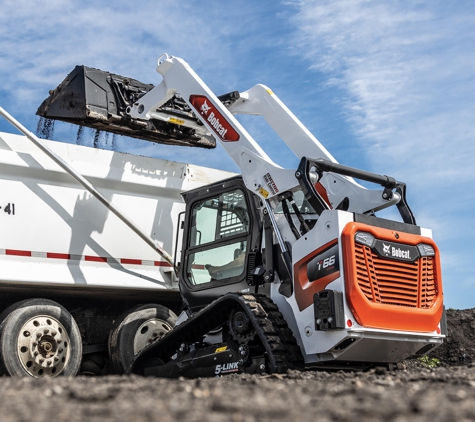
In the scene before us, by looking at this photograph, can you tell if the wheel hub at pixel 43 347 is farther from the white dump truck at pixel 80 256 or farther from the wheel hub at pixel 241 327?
the wheel hub at pixel 241 327

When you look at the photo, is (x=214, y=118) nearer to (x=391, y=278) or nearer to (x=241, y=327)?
(x=241, y=327)

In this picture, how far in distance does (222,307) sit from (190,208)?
158cm

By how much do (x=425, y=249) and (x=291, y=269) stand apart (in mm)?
1257

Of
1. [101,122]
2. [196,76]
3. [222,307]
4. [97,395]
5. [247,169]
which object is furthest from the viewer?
[101,122]

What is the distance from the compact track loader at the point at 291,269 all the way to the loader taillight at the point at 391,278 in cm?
1

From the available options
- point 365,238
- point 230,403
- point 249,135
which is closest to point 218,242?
point 249,135

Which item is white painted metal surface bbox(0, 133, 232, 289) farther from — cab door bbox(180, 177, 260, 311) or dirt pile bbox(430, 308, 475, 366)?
dirt pile bbox(430, 308, 475, 366)

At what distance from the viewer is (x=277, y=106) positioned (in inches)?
311

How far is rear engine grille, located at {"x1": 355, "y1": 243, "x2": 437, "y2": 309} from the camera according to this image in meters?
5.50

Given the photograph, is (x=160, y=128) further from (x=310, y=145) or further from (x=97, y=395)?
(x=97, y=395)

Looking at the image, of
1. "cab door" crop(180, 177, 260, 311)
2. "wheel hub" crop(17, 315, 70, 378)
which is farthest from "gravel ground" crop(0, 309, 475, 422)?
"wheel hub" crop(17, 315, 70, 378)

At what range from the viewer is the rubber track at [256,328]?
5.39m

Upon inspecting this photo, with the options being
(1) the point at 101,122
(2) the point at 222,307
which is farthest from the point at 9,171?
(2) the point at 222,307

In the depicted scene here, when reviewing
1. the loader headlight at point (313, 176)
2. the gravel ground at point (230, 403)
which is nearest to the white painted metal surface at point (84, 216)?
the loader headlight at point (313, 176)
